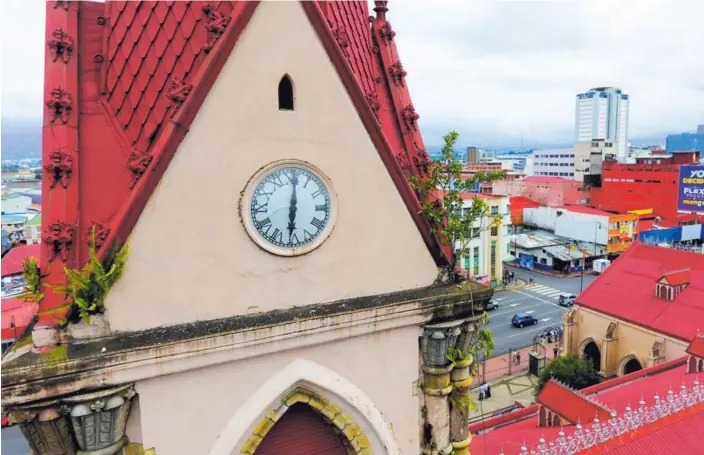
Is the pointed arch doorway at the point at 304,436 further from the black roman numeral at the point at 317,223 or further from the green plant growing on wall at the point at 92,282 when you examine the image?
the green plant growing on wall at the point at 92,282

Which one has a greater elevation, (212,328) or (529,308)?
(212,328)

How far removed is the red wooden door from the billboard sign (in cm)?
5714

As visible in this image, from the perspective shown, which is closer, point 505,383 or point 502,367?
point 505,383

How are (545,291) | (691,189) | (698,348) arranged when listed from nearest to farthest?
1. (698,348)
2. (545,291)
3. (691,189)

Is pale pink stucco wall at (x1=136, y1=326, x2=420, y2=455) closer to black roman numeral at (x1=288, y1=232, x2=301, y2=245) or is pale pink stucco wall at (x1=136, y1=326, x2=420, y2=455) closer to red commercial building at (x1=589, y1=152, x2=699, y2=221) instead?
black roman numeral at (x1=288, y1=232, x2=301, y2=245)

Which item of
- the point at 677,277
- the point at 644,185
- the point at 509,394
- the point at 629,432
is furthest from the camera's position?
the point at 644,185

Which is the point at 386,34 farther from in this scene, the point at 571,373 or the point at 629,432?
the point at 571,373

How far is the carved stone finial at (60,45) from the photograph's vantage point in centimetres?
503

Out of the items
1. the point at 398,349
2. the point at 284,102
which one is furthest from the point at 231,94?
the point at 398,349

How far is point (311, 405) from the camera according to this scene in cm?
572

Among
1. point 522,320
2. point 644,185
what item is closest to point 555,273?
point 522,320

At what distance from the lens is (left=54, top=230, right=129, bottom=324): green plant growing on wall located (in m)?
4.48

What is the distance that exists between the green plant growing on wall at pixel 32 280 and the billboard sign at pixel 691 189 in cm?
5956

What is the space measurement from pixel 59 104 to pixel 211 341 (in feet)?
8.55
